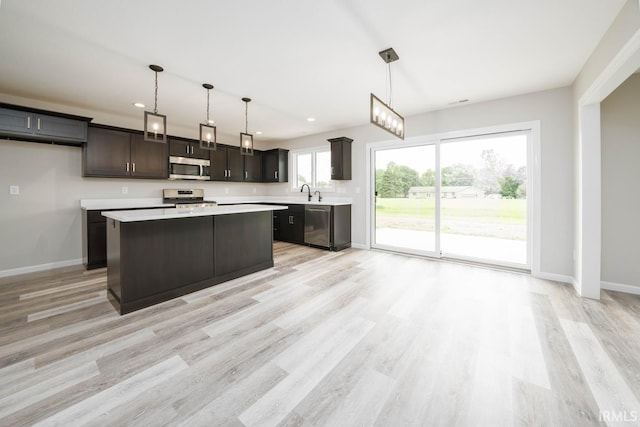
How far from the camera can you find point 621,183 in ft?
9.75

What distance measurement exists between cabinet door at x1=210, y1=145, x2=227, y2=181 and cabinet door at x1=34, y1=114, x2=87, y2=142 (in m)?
2.22

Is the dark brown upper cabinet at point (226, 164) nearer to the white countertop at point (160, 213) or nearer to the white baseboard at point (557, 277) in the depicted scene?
the white countertop at point (160, 213)

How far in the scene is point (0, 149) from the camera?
354cm

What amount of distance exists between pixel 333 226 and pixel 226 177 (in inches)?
116

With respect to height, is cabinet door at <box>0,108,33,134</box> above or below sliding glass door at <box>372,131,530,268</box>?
above

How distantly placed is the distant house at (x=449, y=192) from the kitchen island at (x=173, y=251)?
2.80 metres

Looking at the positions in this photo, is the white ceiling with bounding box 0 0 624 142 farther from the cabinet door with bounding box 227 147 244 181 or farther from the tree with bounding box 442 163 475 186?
the cabinet door with bounding box 227 147 244 181

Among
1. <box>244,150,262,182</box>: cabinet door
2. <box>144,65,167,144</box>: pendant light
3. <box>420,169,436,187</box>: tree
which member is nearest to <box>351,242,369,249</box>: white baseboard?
<box>420,169,436,187</box>: tree

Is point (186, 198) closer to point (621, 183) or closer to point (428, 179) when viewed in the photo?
point (428, 179)

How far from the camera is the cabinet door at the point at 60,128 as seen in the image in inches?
136

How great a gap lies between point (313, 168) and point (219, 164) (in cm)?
224

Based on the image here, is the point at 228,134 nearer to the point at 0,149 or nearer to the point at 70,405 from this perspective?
the point at 0,149

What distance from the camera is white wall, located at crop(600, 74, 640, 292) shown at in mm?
2902

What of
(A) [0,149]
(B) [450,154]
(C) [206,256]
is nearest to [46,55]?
(A) [0,149]
